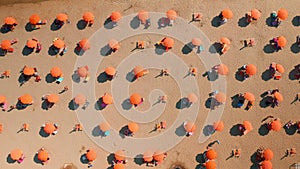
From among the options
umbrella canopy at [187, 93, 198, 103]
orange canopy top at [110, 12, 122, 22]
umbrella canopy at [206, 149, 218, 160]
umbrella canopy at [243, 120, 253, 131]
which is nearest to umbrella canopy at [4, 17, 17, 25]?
orange canopy top at [110, 12, 122, 22]

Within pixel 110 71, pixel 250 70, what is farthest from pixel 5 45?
pixel 250 70

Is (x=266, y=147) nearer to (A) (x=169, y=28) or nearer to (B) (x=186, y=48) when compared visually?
(B) (x=186, y=48)

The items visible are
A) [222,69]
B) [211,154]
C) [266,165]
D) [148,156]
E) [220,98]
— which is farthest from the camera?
[222,69]

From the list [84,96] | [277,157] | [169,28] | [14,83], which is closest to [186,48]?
[169,28]

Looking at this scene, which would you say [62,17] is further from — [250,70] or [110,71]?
[250,70]

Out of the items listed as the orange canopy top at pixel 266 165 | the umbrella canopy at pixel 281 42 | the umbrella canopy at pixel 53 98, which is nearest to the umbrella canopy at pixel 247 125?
the orange canopy top at pixel 266 165

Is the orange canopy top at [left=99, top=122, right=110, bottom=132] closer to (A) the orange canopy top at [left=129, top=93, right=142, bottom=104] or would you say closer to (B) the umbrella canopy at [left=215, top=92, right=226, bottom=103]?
(A) the orange canopy top at [left=129, top=93, right=142, bottom=104]

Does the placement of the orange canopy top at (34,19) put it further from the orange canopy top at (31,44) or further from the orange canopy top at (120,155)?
the orange canopy top at (120,155)

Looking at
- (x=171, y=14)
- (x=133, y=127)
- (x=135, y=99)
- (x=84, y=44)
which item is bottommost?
(x=133, y=127)
